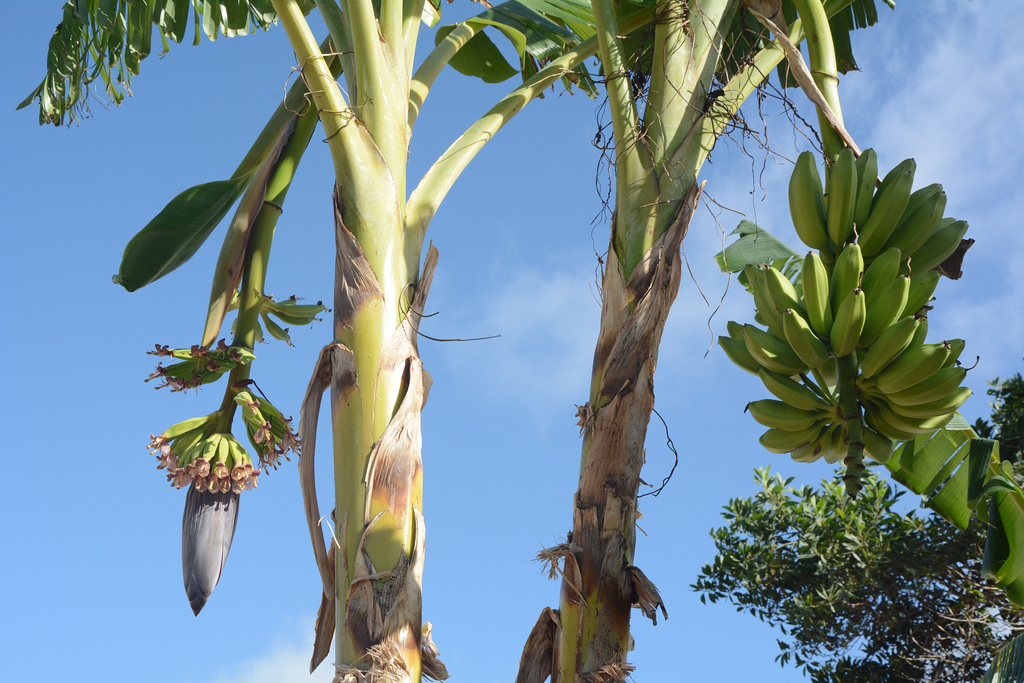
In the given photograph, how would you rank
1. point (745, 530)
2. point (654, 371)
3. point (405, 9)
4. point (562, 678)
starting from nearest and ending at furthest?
point (562, 678), point (654, 371), point (405, 9), point (745, 530)

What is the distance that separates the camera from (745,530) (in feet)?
19.3

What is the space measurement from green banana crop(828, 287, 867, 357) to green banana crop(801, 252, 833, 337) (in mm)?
33

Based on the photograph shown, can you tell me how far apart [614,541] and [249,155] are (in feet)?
6.24

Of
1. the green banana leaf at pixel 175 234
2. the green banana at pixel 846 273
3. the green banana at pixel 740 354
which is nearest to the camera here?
the green banana at pixel 846 273

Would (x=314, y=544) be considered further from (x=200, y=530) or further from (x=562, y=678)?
(x=562, y=678)

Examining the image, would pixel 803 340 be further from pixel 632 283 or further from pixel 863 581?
pixel 863 581

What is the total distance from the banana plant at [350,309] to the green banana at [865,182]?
3.72ft

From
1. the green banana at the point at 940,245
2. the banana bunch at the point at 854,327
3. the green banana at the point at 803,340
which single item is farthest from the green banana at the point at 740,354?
the green banana at the point at 940,245

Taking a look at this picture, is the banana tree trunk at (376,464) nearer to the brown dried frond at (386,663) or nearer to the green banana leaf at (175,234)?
the brown dried frond at (386,663)

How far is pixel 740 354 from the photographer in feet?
5.31

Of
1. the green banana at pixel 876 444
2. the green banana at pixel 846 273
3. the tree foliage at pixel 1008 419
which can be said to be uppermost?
the tree foliage at pixel 1008 419

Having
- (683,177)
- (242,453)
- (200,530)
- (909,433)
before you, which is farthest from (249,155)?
(909,433)

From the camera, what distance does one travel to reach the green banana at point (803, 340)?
4.74ft

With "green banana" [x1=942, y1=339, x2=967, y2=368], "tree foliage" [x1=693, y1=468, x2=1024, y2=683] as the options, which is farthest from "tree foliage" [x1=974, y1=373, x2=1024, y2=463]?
"green banana" [x1=942, y1=339, x2=967, y2=368]
